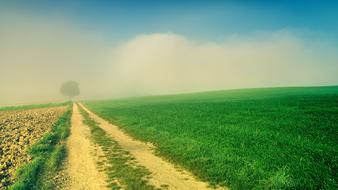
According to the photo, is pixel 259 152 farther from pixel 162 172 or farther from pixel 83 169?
pixel 83 169

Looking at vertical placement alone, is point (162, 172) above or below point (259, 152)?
below

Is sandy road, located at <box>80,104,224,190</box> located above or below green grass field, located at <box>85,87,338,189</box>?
below

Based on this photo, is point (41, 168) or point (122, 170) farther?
point (41, 168)

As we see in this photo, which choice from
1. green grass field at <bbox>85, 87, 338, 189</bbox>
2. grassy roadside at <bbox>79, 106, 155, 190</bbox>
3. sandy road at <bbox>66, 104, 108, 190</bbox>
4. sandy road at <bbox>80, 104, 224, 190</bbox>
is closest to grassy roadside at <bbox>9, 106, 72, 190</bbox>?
sandy road at <bbox>66, 104, 108, 190</bbox>

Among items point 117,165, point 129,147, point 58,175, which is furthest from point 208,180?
point 129,147

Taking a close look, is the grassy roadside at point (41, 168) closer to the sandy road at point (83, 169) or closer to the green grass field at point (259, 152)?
the sandy road at point (83, 169)

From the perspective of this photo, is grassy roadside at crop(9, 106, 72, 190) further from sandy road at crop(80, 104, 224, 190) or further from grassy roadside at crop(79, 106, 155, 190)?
sandy road at crop(80, 104, 224, 190)

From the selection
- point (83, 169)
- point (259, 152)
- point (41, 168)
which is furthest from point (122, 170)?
point (259, 152)

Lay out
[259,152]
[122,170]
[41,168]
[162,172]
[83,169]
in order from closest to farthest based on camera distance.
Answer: [162,172]
[122,170]
[83,169]
[259,152]
[41,168]

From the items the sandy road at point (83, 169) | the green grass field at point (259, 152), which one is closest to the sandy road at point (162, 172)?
the green grass field at point (259, 152)

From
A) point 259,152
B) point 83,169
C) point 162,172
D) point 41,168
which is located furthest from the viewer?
point 41,168

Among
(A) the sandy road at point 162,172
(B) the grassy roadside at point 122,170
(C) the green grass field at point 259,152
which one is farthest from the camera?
(B) the grassy roadside at point 122,170

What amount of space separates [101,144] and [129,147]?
8.72ft

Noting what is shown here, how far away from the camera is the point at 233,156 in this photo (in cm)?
1339
